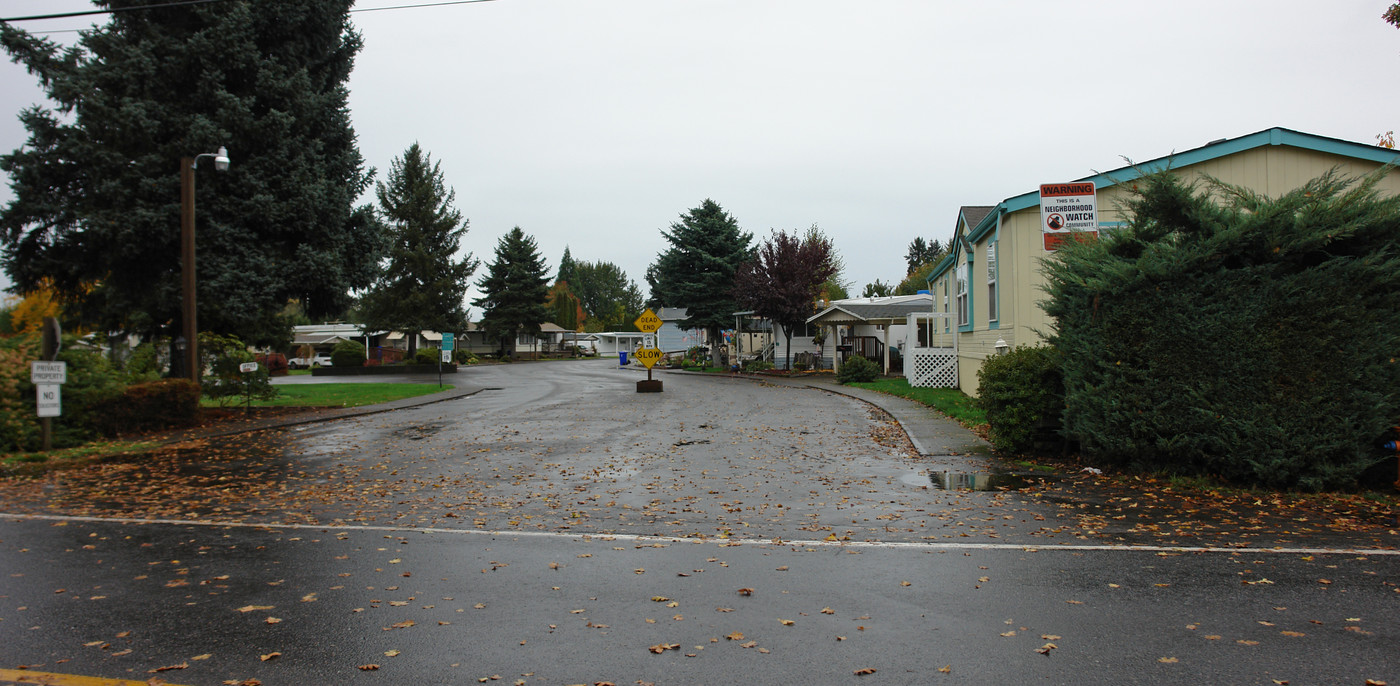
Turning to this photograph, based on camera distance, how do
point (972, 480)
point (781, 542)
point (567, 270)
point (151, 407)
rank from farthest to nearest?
1. point (567, 270)
2. point (151, 407)
3. point (972, 480)
4. point (781, 542)

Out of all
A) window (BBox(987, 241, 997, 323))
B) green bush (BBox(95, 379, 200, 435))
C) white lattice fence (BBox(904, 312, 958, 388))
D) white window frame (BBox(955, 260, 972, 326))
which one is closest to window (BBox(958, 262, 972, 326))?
white window frame (BBox(955, 260, 972, 326))

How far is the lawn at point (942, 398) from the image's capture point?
15850 millimetres

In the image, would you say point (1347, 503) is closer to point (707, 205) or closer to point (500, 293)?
point (707, 205)

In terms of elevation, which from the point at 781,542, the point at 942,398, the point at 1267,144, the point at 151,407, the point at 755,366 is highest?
the point at 1267,144

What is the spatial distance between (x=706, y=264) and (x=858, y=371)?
72.7ft

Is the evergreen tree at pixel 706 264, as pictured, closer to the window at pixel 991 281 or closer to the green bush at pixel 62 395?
the window at pixel 991 281

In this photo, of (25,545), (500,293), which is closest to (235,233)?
(25,545)

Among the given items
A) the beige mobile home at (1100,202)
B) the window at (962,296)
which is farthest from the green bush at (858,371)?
the beige mobile home at (1100,202)

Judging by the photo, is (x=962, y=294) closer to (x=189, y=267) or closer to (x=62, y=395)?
(x=189, y=267)

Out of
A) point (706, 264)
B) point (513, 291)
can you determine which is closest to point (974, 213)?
point (706, 264)

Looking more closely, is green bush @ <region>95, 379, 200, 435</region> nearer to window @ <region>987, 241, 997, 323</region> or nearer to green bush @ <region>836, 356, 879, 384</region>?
window @ <region>987, 241, 997, 323</region>

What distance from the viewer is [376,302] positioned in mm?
58875

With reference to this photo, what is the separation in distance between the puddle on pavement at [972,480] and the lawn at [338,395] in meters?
18.3

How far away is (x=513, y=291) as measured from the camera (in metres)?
71.2
